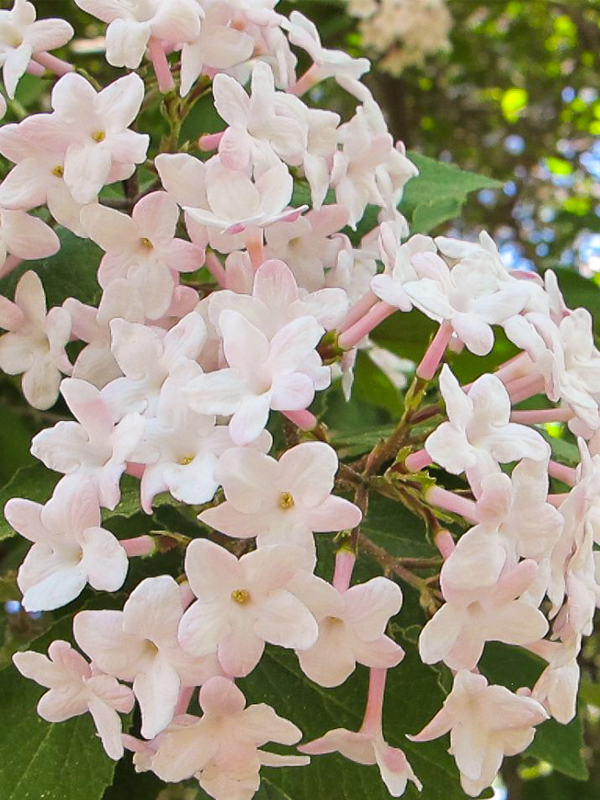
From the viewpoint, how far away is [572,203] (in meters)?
2.52

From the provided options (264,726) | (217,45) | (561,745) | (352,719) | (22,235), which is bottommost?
(561,745)

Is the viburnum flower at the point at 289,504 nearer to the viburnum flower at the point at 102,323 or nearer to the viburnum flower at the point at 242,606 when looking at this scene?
the viburnum flower at the point at 242,606

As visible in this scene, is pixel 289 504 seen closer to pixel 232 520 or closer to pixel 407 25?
pixel 232 520

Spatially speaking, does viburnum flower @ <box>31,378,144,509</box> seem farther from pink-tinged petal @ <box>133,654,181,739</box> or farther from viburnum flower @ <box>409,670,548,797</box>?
viburnum flower @ <box>409,670,548,797</box>

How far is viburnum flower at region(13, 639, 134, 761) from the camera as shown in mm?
475

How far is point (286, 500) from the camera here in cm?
46

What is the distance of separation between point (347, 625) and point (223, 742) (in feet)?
0.29

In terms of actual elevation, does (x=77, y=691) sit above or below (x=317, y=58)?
below

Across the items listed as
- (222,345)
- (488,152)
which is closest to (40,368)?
(222,345)

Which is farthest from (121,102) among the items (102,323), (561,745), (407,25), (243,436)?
(407,25)

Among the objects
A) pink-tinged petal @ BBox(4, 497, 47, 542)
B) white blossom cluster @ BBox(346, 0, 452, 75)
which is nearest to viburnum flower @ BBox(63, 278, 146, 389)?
pink-tinged petal @ BBox(4, 497, 47, 542)

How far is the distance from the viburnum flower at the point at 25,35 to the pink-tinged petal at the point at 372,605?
0.38 meters

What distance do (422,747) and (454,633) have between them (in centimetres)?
17

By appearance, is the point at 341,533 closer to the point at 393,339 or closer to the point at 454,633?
the point at 454,633
